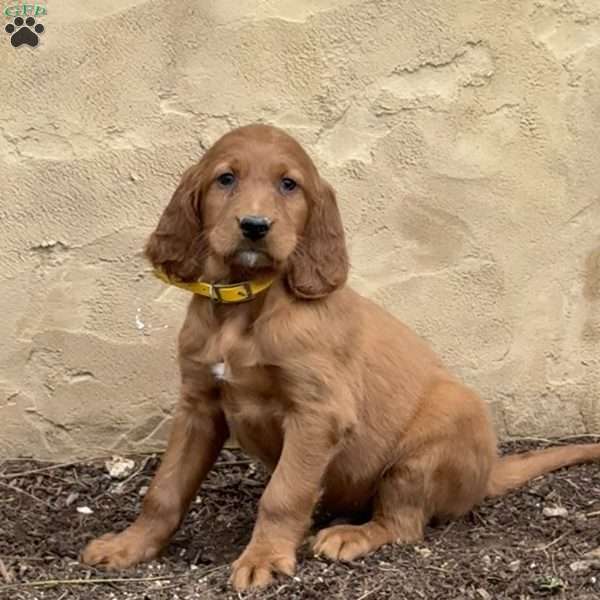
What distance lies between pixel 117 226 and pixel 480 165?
5.35ft

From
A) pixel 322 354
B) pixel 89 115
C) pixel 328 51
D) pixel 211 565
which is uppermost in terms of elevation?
pixel 328 51

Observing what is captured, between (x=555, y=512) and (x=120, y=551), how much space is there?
1.77 metres

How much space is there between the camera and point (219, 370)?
4.42 metres

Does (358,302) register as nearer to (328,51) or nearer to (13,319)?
(328,51)

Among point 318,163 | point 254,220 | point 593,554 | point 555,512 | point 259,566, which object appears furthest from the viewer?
point 318,163

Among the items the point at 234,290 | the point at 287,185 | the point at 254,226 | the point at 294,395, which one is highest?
the point at 287,185

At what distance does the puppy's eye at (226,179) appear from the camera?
428cm

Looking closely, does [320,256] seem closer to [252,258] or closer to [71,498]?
[252,258]

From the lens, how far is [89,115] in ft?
17.8

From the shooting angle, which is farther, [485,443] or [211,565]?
[485,443]

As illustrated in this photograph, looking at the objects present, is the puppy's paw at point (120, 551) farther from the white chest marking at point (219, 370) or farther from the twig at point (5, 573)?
the white chest marking at point (219, 370)

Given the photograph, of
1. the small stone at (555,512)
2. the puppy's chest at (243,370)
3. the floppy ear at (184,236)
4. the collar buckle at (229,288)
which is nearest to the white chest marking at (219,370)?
the puppy's chest at (243,370)

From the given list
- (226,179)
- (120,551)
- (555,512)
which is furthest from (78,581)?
(555,512)

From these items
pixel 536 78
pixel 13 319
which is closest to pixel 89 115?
pixel 13 319
